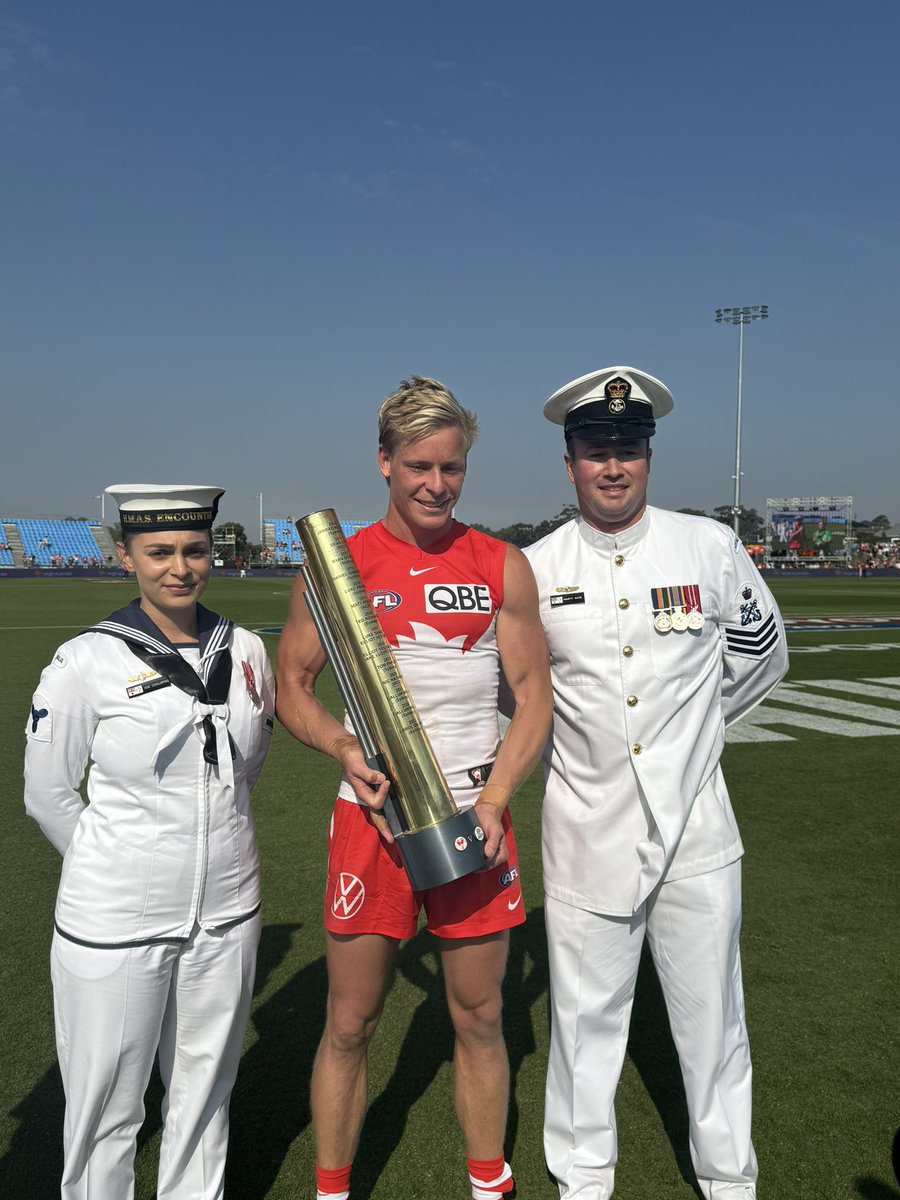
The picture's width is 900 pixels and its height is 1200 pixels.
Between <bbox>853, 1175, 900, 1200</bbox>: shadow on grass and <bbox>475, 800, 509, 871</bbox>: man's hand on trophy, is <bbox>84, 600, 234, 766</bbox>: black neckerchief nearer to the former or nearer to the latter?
<bbox>475, 800, 509, 871</bbox>: man's hand on trophy

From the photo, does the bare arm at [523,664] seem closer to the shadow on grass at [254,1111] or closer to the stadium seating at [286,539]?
the shadow on grass at [254,1111]

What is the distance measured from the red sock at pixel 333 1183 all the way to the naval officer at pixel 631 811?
2.08 feet

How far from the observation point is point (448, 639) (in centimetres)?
243

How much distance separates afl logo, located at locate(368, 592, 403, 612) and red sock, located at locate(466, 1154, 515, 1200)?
1636 millimetres

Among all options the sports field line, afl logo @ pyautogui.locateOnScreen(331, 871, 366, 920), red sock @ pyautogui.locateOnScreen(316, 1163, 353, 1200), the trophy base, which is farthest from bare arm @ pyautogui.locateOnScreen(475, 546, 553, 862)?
the sports field line

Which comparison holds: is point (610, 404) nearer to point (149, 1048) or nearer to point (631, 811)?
point (631, 811)

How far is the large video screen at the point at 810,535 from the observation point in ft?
347

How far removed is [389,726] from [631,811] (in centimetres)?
86

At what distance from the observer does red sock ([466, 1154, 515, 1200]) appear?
98.9 inches

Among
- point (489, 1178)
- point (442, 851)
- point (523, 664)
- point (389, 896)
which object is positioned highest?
point (523, 664)

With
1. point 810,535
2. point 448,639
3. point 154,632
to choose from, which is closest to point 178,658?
point 154,632

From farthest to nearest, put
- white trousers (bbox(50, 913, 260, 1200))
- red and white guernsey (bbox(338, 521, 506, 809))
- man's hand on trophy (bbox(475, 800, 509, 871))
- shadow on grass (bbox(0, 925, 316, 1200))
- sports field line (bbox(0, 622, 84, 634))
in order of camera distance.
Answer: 1. sports field line (bbox(0, 622, 84, 634))
2. shadow on grass (bbox(0, 925, 316, 1200))
3. red and white guernsey (bbox(338, 521, 506, 809))
4. man's hand on trophy (bbox(475, 800, 509, 871))
5. white trousers (bbox(50, 913, 260, 1200))

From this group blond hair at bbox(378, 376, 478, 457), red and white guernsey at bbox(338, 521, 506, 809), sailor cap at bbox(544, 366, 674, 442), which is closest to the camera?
blond hair at bbox(378, 376, 478, 457)

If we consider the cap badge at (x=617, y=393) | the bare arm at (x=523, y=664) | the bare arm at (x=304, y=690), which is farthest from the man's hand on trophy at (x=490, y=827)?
the cap badge at (x=617, y=393)
